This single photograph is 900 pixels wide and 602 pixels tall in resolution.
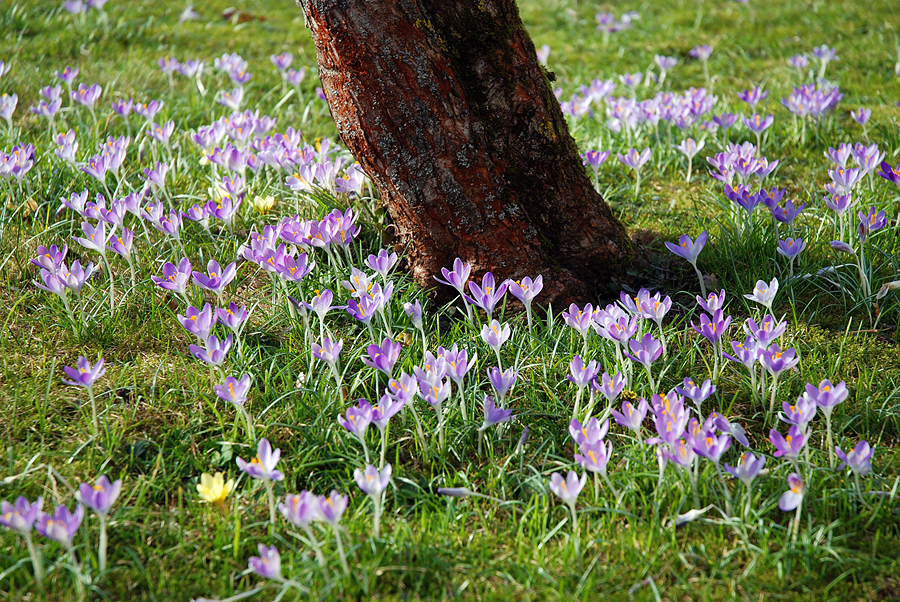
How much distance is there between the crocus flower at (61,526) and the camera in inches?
58.2

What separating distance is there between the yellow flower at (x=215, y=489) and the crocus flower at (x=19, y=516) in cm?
37

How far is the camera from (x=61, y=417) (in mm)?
2119

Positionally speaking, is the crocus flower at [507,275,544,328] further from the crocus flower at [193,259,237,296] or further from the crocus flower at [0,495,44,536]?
the crocus flower at [0,495,44,536]

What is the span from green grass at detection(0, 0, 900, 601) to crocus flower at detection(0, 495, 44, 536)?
16cm

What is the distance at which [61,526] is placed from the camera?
1483 mm

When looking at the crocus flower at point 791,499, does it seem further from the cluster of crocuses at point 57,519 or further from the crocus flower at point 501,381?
the cluster of crocuses at point 57,519

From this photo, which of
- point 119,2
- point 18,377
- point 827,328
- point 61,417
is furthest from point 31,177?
point 119,2

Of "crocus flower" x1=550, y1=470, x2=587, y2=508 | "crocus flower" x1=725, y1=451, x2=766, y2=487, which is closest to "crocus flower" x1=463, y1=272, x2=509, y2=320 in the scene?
"crocus flower" x1=550, y1=470, x2=587, y2=508

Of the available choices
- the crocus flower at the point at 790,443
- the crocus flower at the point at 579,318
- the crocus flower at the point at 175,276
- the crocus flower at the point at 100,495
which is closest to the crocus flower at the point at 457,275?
the crocus flower at the point at 579,318

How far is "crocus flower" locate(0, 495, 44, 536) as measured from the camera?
1.47 m

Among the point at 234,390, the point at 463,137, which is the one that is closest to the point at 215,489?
the point at 234,390

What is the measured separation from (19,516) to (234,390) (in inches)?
22.6

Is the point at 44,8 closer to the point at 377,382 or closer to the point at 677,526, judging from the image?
the point at 377,382

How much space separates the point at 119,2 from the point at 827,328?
6.11m
